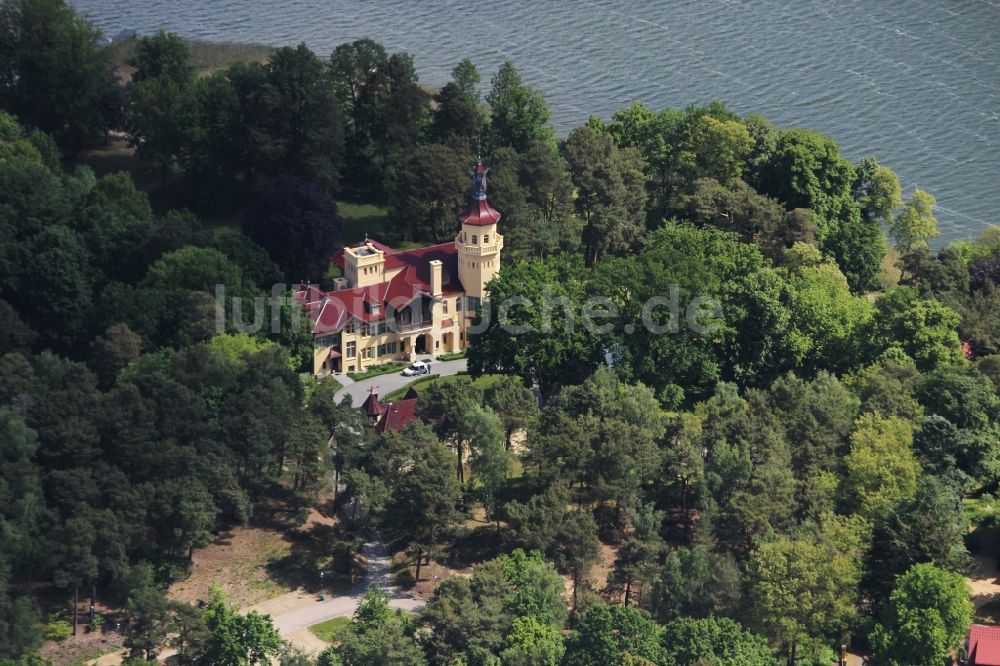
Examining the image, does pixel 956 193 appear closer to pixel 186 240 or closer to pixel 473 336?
pixel 473 336

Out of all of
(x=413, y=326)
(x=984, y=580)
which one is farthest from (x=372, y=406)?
(x=984, y=580)

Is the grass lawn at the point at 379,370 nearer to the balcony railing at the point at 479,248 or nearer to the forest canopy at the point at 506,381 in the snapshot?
the forest canopy at the point at 506,381

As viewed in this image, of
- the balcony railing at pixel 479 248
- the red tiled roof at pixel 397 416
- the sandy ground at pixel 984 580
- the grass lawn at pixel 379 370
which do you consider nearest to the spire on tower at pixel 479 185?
the balcony railing at pixel 479 248

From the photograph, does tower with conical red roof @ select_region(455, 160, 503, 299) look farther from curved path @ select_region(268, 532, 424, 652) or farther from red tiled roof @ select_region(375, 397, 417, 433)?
curved path @ select_region(268, 532, 424, 652)

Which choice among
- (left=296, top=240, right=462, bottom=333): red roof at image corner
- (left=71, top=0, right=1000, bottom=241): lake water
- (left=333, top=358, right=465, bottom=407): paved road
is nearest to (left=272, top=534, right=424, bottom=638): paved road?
(left=333, top=358, right=465, bottom=407): paved road

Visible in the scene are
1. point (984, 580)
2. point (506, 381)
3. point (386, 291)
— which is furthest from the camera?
point (386, 291)

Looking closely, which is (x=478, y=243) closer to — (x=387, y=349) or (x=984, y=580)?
(x=387, y=349)
